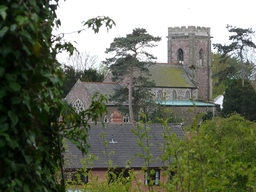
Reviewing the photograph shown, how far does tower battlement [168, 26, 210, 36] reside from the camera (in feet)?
201

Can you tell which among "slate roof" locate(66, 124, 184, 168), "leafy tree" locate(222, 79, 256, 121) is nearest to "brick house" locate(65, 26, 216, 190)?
"leafy tree" locate(222, 79, 256, 121)

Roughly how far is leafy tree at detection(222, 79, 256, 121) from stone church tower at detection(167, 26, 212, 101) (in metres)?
12.6

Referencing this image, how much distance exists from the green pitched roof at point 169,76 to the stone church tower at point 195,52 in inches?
64.6

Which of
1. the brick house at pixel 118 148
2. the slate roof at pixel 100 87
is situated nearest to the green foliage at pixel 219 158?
the brick house at pixel 118 148

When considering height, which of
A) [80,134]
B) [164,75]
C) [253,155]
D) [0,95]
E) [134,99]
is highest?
[164,75]

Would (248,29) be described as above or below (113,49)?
above

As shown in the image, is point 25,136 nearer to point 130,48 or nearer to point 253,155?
point 253,155

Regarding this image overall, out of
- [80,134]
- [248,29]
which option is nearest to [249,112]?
[248,29]

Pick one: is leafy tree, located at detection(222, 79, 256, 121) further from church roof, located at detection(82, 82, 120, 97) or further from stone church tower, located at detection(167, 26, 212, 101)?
church roof, located at detection(82, 82, 120, 97)

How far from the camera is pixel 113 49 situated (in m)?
41.7

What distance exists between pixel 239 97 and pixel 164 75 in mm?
13559

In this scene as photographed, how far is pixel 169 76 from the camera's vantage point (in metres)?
57.2

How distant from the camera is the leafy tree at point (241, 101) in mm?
45125

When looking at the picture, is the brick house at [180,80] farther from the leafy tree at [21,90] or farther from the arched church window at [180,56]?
the leafy tree at [21,90]
